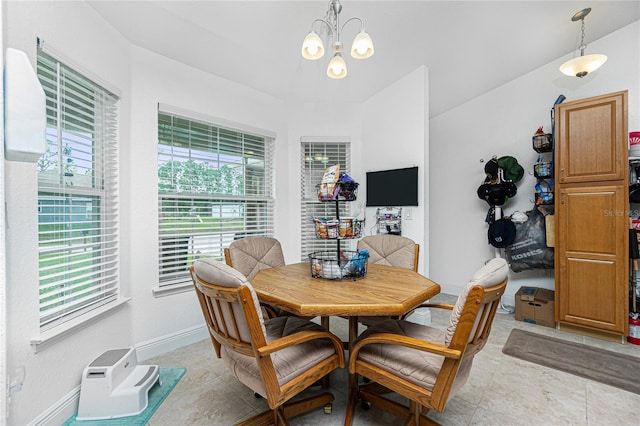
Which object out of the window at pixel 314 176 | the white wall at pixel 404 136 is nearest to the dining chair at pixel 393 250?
the white wall at pixel 404 136

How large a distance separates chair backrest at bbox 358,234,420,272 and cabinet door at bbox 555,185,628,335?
70.5 inches

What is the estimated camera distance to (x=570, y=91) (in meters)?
3.19

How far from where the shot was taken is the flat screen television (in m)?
3.13

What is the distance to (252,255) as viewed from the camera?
2.30 m

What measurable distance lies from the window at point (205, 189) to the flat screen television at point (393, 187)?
4.34ft

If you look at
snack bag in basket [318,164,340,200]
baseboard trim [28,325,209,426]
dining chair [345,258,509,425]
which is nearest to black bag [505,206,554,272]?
dining chair [345,258,509,425]

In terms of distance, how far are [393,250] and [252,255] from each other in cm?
122

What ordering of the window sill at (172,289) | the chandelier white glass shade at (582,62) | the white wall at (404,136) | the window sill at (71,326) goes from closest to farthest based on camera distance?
the window sill at (71,326) → the window sill at (172,289) → the chandelier white glass shade at (582,62) → the white wall at (404,136)

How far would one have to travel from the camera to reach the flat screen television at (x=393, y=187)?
3127 mm

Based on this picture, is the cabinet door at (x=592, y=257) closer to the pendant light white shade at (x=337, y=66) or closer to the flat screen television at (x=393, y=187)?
the flat screen television at (x=393, y=187)

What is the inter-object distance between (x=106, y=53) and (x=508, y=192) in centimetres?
424

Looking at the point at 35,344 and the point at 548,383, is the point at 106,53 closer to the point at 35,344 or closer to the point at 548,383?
the point at 35,344

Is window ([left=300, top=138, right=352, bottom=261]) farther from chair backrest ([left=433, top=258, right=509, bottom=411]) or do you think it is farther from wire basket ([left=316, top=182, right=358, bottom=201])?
chair backrest ([left=433, top=258, right=509, bottom=411])

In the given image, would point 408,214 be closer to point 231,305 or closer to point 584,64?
point 584,64
